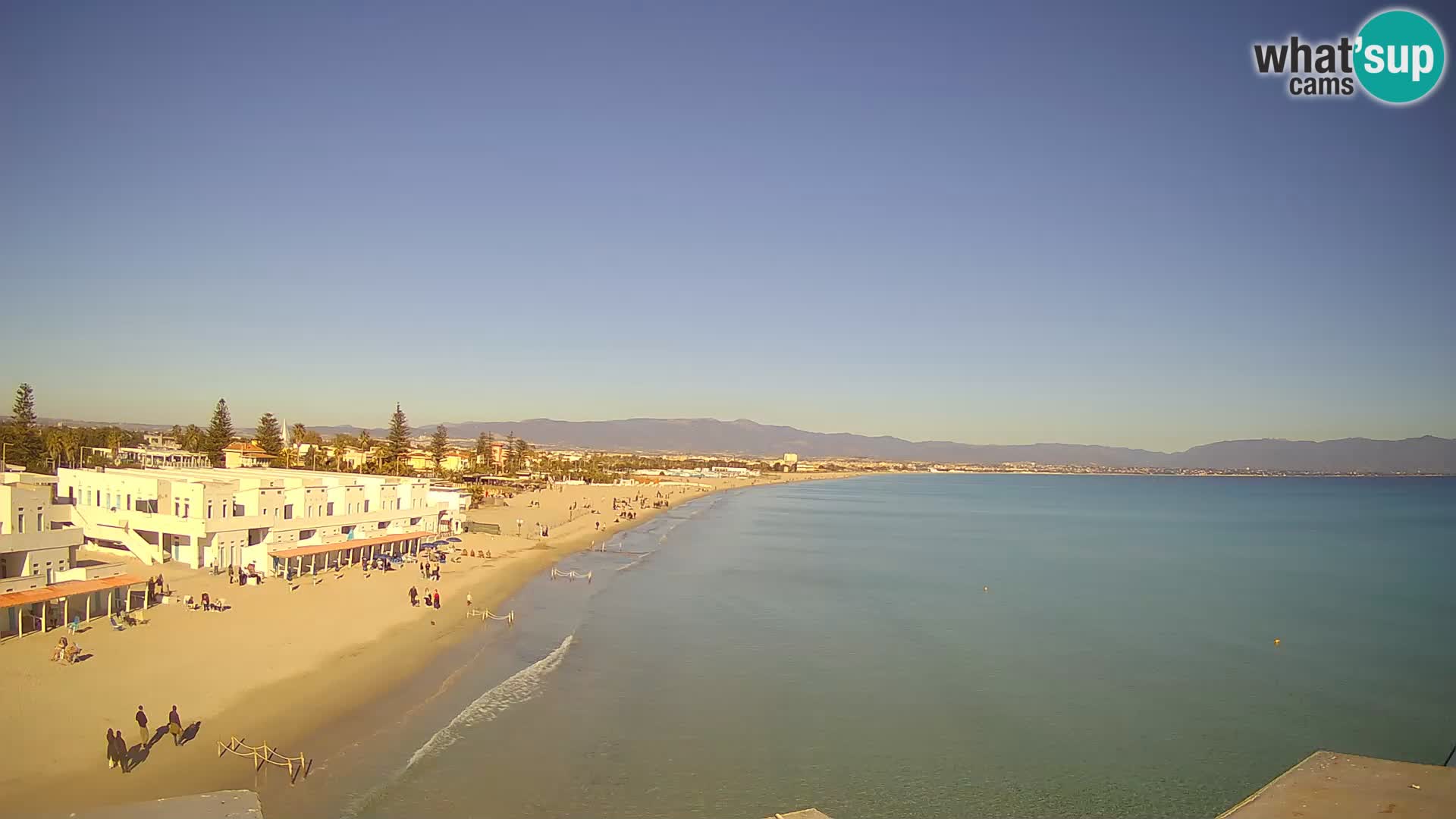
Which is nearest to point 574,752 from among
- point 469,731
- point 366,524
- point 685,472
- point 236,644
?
point 469,731

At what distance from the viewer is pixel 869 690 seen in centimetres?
2158

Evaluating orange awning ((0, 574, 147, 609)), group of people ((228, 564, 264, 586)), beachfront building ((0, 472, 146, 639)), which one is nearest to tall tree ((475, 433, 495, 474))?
group of people ((228, 564, 264, 586))

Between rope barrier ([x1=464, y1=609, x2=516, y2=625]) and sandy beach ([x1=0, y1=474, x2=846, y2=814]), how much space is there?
0.36 m

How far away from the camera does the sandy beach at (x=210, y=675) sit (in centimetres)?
1353

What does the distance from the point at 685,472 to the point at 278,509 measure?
498ft

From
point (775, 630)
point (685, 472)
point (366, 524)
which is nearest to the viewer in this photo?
point (775, 630)

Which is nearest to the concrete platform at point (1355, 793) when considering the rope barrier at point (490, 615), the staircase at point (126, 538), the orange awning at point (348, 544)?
the rope barrier at point (490, 615)

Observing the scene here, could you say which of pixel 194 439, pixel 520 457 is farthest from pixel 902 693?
pixel 520 457

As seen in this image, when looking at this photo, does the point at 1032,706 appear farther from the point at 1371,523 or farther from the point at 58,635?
the point at 1371,523

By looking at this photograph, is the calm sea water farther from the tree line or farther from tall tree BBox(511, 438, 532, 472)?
tall tree BBox(511, 438, 532, 472)

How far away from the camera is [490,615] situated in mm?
28109

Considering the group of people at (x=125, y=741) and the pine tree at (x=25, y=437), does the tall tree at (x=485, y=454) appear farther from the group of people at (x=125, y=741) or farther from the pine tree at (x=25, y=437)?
the group of people at (x=125, y=741)

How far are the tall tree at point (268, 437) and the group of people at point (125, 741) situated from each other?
6922 centimetres

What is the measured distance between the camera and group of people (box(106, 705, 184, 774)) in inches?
536
